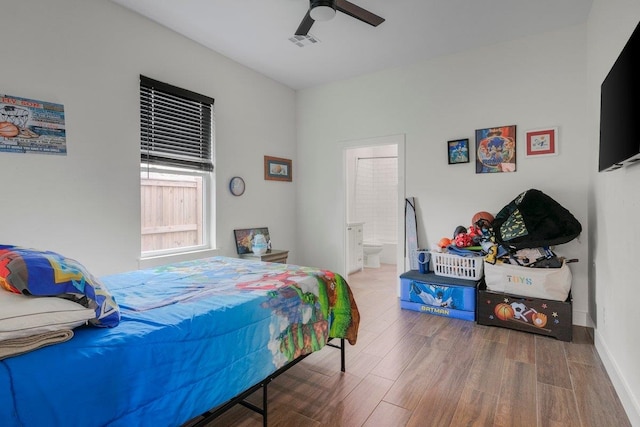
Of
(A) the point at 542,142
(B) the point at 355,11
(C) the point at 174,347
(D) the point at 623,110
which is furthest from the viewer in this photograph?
(A) the point at 542,142

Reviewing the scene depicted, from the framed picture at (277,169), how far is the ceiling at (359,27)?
47.1 inches

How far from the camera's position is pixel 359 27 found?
10.6 ft

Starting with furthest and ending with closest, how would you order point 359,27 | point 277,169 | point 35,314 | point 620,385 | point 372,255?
point 372,255
point 277,169
point 359,27
point 620,385
point 35,314

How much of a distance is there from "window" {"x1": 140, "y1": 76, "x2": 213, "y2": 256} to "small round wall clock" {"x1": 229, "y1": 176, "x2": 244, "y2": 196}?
28cm

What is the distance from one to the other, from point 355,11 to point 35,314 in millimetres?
2643

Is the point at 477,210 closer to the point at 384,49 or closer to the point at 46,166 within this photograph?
the point at 384,49

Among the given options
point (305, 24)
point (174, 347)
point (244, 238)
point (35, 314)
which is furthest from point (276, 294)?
point (244, 238)

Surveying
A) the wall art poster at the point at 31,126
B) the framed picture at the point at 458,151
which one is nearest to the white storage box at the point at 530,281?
the framed picture at the point at 458,151

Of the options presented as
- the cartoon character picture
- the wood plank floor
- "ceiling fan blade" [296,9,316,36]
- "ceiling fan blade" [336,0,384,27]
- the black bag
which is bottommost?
the wood plank floor

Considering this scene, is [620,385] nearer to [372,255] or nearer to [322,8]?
[322,8]

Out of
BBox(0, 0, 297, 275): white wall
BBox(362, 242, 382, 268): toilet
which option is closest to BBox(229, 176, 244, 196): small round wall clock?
BBox(0, 0, 297, 275): white wall

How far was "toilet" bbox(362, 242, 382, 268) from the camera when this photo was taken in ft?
20.2

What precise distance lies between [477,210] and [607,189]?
4.42 feet

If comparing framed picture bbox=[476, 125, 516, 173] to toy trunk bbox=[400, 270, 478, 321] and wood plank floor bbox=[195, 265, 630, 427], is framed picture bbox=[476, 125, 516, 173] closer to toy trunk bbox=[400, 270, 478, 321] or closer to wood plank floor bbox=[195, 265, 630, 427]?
toy trunk bbox=[400, 270, 478, 321]
